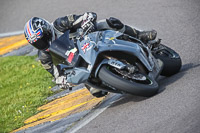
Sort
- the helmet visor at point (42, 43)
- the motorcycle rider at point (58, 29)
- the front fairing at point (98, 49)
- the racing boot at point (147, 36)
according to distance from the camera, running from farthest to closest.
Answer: the racing boot at point (147, 36)
the helmet visor at point (42, 43)
the motorcycle rider at point (58, 29)
the front fairing at point (98, 49)

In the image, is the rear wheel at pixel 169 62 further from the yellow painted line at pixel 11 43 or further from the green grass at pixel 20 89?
the yellow painted line at pixel 11 43

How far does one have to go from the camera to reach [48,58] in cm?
737

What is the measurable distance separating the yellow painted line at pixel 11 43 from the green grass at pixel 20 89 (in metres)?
0.74

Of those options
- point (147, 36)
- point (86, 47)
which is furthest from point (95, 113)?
point (147, 36)

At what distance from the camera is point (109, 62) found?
20.0 feet

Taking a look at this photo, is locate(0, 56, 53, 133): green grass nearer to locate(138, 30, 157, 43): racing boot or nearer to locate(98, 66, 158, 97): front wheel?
locate(138, 30, 157, 43): racing boot

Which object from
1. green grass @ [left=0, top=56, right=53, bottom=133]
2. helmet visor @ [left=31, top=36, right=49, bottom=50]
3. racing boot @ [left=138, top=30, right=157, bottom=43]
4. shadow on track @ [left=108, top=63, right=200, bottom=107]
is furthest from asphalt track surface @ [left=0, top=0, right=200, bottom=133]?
green grass @ [left=0, top=56, right=53, bottom=133]

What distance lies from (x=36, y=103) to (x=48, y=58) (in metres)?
1.74

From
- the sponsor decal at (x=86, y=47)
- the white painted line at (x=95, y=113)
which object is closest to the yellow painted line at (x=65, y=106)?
the white painted line at (x=95, y=113)

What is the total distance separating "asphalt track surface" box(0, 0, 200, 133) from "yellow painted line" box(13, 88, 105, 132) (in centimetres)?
80

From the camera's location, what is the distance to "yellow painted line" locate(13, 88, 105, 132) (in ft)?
24.7

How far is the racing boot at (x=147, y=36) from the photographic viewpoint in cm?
742

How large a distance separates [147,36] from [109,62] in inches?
60.9

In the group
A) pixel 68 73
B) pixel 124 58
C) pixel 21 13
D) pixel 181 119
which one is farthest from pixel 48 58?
pixel 21 13
